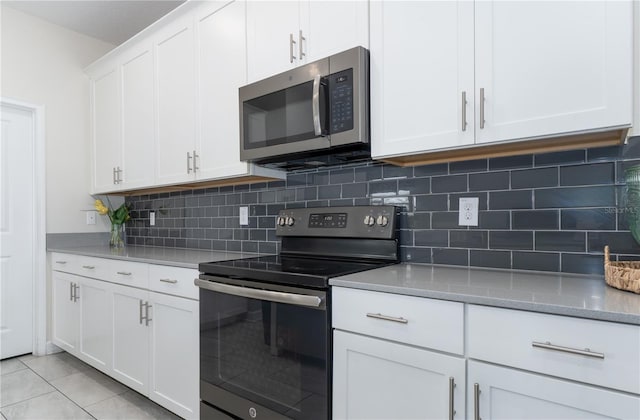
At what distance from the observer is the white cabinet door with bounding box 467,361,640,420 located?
86 cm

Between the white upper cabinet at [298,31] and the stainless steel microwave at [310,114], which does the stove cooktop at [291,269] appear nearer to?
the stainless steel microwave at [310,114]

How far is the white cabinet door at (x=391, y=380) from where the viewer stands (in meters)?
1.08

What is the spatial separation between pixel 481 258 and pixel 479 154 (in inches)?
17.5

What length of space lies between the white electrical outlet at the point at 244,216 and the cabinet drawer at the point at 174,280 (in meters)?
0.61

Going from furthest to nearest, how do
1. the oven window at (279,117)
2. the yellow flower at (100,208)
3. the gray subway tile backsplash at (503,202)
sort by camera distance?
the yellow flower at (100,208)
the oven window at (279,117)
the gray subway tile backsplash at (503,202)

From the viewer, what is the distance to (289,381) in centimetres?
141

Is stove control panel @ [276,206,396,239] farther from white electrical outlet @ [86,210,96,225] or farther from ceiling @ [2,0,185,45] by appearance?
white electrical outlet @ [86,210,96,225]

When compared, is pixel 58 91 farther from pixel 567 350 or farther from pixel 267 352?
pixel 567 350

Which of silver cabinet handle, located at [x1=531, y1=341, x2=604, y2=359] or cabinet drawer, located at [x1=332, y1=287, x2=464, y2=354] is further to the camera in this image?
cabinet drawer, located at [x1=332, y1=287, x2=464, y2=354]

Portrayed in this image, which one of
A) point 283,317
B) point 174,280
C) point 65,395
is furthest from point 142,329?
point 283,317

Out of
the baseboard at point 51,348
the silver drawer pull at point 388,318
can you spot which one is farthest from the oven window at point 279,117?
the baseboard at point 51,348

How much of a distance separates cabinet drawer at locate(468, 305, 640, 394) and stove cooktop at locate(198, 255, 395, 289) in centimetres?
55

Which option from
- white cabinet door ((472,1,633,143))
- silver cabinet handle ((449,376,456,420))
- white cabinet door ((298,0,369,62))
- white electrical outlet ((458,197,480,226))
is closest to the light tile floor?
silver cabinet handle ((449,376,456,420))

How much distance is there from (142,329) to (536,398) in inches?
78.3
